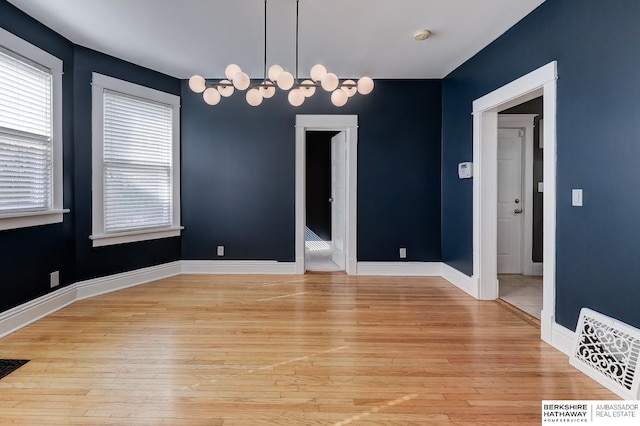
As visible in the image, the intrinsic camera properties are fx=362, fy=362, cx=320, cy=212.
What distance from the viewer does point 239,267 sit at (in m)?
5.07

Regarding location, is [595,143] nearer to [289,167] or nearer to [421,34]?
[421,34]

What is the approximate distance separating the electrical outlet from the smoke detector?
4217 mm

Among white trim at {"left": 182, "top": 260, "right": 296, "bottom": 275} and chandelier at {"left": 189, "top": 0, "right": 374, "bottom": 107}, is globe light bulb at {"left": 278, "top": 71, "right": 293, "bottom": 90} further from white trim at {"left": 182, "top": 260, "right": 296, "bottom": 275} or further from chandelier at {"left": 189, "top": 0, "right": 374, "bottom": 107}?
white trim at {"left": 182, "top": 260, "right": 296, "bottom": 275}

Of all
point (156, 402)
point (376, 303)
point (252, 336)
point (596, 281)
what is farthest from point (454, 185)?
point (156, 402)

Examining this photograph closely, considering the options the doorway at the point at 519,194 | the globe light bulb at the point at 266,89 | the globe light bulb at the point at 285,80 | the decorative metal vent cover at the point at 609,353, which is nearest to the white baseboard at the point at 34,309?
the globe light bulb at the point at 266,89

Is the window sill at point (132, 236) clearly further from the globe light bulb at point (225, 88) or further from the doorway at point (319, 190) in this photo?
the doorway at point (319, 190)

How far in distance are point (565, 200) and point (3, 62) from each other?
446 cm

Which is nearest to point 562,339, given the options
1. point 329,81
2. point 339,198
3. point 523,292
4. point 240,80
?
point 523,292

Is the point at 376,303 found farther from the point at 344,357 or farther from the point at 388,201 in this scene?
the point at 388,201

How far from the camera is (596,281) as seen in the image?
237cm

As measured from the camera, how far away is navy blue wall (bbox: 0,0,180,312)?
9.98 ft

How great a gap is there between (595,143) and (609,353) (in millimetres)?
1315

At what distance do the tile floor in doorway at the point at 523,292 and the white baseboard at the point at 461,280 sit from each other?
31 cm

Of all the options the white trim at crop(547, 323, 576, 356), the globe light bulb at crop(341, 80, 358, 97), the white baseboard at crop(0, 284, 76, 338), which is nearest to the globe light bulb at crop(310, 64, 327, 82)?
the globe light bulb at crop(341, 80, 358, 97)
